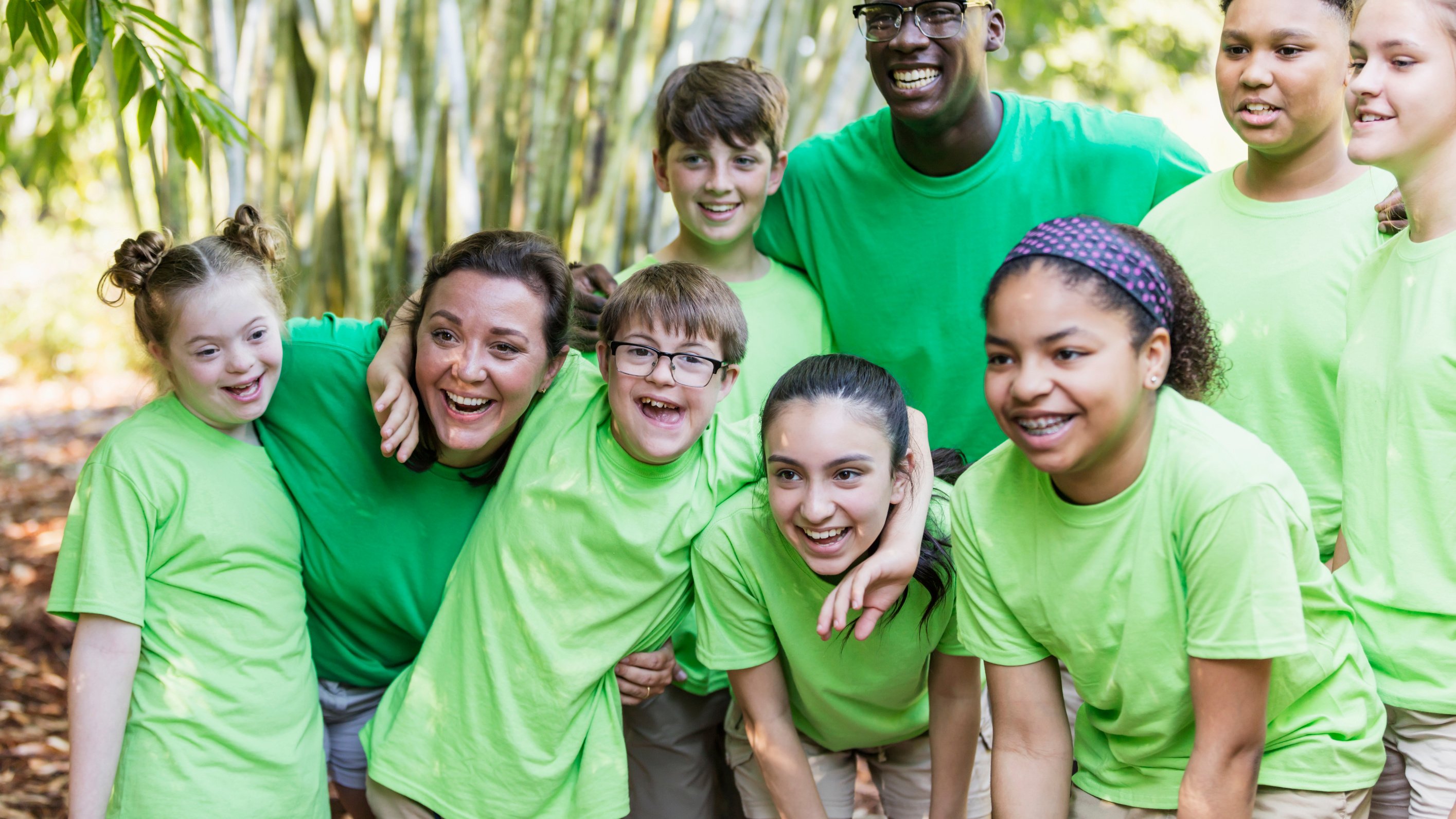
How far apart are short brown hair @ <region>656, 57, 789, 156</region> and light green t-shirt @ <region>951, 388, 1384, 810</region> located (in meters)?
1.31

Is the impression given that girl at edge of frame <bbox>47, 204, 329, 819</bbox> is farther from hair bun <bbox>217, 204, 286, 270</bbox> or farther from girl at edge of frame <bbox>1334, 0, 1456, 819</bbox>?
girl at edge of frame <bbox>1334, 0, 1456, 819</bbox>

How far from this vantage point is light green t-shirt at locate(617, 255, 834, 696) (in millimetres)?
2953

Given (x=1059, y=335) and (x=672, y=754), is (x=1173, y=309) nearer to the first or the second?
(x=1059, y=335)

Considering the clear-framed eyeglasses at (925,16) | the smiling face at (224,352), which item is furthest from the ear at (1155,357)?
the smiling face at (224,352)

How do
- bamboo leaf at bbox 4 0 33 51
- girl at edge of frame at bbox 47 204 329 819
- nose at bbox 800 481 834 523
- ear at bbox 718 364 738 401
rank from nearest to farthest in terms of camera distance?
bamboo leaf at bbox 4 0 33 51, nose at bbox 800 481 834 523, girl at edge of frame at bbox 47 204 329 819, ear at bbox 718 364 738 401

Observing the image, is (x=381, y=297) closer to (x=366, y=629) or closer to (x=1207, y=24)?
(x=366, y=629)

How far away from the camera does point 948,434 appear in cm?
316

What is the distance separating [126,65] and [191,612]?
3.98ft

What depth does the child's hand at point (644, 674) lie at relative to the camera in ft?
8.88

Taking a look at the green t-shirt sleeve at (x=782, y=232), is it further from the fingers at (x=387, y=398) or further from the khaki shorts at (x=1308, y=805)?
the khaki shorts at (x=1308, y=805)

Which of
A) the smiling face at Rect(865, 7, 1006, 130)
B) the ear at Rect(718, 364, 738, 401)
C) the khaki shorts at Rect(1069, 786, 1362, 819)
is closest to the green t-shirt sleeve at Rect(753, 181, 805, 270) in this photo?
the smiling face at Rect(865, 7, 1006, 130)

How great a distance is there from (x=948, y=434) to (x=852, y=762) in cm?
91

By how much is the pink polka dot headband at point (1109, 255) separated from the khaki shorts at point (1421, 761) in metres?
0.89

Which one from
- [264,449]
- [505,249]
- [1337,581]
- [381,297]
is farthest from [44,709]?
[1337,581]
